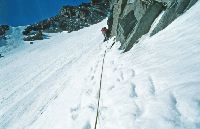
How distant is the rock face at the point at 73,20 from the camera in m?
57.6

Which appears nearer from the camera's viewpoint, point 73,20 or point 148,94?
point 148,94

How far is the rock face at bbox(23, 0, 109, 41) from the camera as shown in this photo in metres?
57.6

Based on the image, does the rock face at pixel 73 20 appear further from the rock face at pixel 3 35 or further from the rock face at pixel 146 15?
the rock face at pixel 146 15

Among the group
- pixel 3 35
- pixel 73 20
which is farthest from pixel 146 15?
pixel 73 20

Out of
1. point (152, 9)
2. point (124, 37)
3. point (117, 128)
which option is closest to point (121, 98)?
point (117, 128)

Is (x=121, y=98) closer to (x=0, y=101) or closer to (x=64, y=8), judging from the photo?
(x=0, y=101)

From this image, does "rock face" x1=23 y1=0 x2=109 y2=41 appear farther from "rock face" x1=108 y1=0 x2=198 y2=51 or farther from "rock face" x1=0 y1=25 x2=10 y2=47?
"rock face" x1=108 y1=0 x2=198 y2=51

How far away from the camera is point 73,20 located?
213 feet

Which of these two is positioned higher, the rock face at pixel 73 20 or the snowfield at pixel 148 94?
the snowfield at pixel 148 94

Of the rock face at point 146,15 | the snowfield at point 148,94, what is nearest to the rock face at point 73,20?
the rock face at point 146,15

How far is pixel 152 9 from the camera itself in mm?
12320

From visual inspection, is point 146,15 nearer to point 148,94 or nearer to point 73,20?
point 148,94

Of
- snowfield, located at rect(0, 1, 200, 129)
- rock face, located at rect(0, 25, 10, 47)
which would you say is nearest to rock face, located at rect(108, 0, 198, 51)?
snowfield, located at rect(0, 1, 200, 129)

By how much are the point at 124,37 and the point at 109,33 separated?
8778 mm
